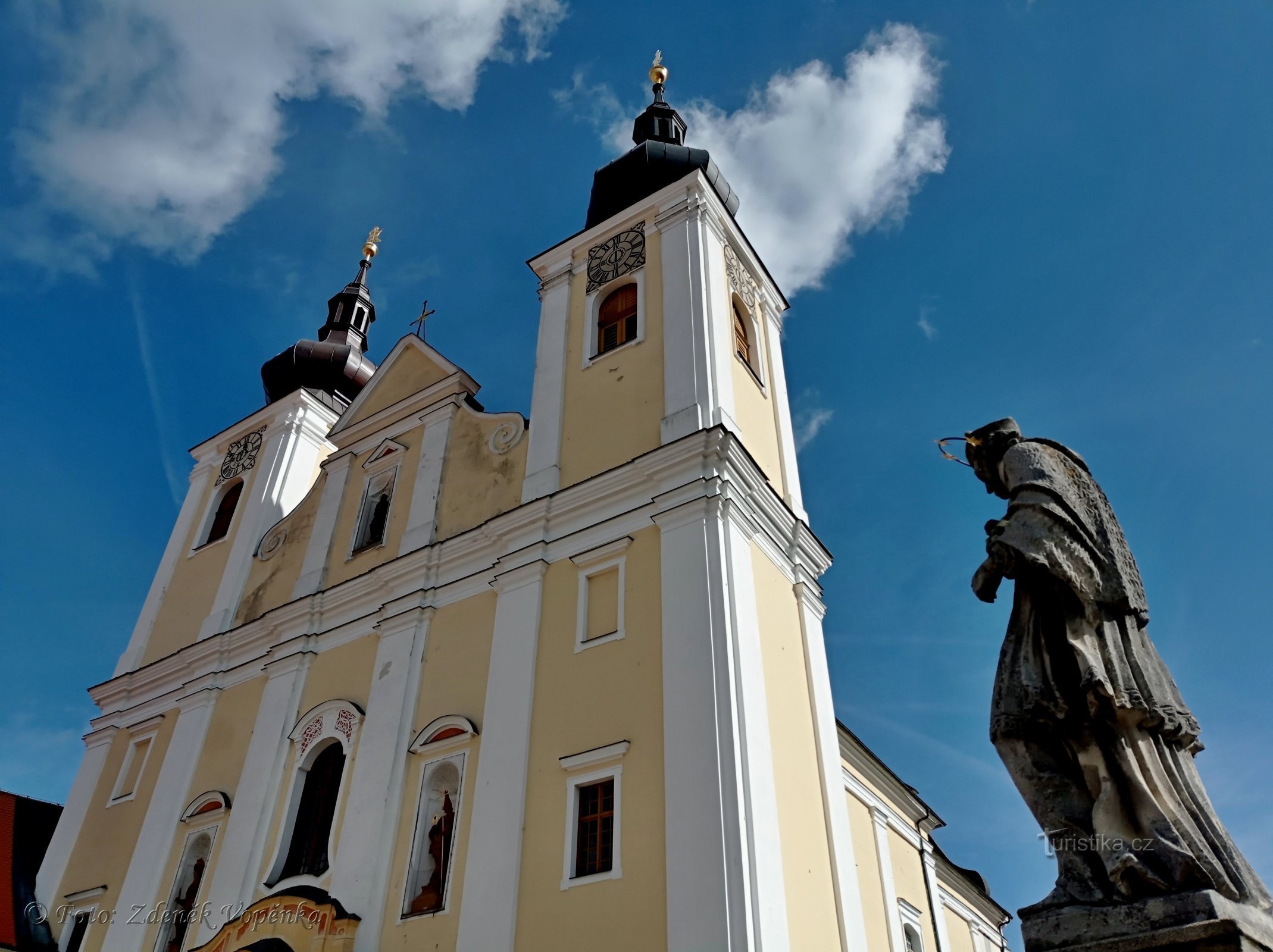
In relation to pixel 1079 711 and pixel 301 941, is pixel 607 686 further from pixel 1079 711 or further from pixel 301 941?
pixel 1079 711

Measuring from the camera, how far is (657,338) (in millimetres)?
13586

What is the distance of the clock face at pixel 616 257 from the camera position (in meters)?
15.0

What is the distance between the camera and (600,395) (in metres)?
13.6

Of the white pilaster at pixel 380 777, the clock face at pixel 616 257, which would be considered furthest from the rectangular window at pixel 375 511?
the clock face at pixel 616 257

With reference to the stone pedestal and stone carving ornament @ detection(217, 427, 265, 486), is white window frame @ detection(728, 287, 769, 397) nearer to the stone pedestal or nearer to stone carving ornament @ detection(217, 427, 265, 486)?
stone carving ornament @ detection(217, 427, 265, 486)

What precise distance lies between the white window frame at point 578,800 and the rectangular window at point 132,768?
849 centimetres

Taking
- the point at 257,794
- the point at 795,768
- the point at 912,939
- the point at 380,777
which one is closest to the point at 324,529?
the point at 257,794

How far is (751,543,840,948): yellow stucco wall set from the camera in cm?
951

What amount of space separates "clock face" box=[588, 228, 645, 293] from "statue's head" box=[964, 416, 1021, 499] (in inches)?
411

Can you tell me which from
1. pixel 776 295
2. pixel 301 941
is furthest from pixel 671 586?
pixel 776 295

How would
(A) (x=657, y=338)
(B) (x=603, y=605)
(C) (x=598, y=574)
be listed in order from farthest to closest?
(A) (x=657, y=338)
(C) (x=598, y=574)
(B) (x=603, y=605)

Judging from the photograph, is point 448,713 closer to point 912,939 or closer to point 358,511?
point 358,511

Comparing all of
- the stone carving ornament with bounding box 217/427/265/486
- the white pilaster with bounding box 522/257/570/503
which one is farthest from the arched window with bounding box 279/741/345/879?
the stone carving ornament with bounding box 217/427/265/486

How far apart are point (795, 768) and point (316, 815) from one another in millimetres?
6078
